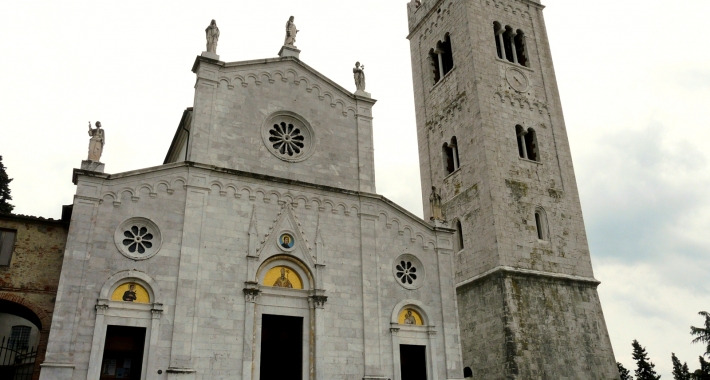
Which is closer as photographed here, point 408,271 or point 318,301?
point 318,301

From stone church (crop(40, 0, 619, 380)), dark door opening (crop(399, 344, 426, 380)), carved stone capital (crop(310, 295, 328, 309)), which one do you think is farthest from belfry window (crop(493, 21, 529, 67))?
carved stone capital (crop(310, 295, 328, 309))

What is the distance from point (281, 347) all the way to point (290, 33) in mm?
12273

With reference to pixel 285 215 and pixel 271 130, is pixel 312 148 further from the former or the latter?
pixel 285 215

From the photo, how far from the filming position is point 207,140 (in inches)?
741

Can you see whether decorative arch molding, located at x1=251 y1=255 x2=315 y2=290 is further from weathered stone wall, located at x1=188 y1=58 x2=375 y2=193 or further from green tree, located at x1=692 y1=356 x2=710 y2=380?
green tree, located at x1=692 y1=356 x2=710 y2=380

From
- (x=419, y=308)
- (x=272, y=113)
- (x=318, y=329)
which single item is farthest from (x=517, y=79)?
(x=318, y=329)

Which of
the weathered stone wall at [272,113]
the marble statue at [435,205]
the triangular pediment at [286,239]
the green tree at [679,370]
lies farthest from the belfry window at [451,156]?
the green tree at [679,370]

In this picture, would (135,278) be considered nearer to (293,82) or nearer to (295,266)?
(295,266)

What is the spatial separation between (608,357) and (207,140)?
749 inches

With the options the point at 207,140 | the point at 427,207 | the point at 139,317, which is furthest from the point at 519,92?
the point at 139,317

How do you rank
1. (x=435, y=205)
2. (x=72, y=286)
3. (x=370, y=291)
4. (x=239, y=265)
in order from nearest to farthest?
(x=72, y=286) < (x=239, y=265) < (x=370, y=291) < (x=435, y=205)

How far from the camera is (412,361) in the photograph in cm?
1942

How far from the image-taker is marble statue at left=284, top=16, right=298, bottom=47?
22.3m

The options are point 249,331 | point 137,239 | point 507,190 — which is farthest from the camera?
point 507,190
